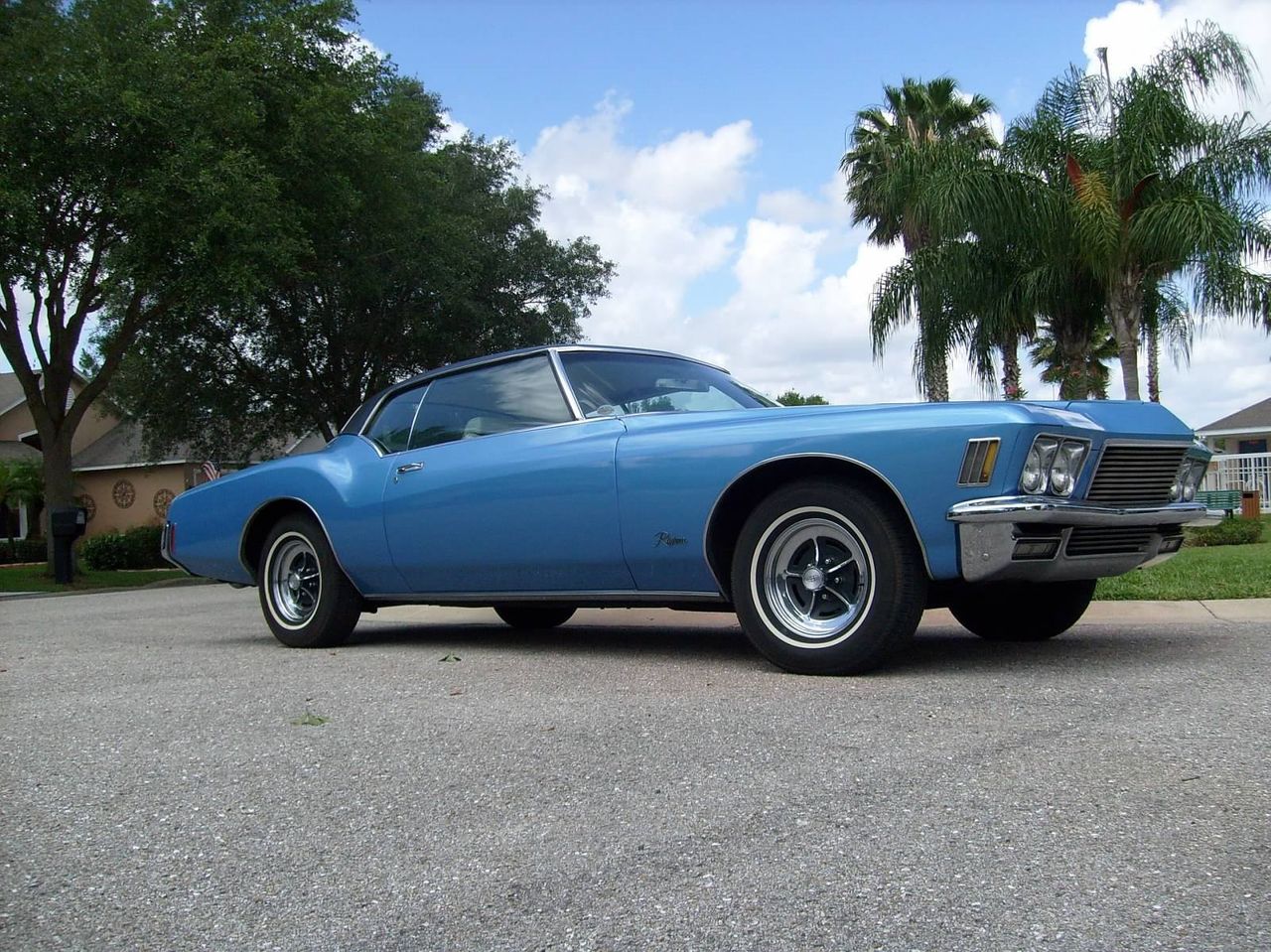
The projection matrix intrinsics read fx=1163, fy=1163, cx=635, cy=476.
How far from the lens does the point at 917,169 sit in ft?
59.0

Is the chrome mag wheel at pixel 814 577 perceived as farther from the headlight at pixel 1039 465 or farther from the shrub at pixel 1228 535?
the shrub at pixel 1228 535

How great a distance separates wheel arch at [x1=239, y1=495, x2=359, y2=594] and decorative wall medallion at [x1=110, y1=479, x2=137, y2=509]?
30.9 meters

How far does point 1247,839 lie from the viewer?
2529mm

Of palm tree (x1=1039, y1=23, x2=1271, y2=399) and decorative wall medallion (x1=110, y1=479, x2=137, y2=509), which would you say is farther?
decorative wall medallion (x1=110, y1=479, x2=137, y2=509)

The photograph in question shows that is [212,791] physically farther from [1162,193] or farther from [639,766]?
[1162,193]

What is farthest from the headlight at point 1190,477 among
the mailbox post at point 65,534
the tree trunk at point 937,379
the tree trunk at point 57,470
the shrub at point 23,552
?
the shrub at point 23,552

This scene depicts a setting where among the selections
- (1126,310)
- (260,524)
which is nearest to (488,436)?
(260,524)

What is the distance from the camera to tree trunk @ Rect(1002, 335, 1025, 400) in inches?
704

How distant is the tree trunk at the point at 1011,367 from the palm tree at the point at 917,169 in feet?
3.08

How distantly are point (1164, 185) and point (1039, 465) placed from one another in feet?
43.6

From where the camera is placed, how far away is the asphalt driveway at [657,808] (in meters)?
2.23

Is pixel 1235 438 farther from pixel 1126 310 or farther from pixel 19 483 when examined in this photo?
pixel 19 483

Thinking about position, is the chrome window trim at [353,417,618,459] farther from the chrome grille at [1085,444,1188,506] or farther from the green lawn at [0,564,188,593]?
the green lawn at [0,564,188,593]

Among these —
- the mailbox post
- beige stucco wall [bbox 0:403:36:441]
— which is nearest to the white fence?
the mailbox post
